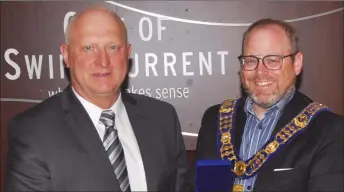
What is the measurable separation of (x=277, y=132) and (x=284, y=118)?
69 mm

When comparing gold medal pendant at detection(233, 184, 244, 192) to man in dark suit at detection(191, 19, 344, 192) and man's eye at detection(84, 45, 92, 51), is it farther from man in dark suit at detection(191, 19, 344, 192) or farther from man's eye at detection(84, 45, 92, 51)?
man's eye at detection(84, 45, 92, 51)

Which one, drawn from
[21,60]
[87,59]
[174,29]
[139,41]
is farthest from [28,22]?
[87,59]

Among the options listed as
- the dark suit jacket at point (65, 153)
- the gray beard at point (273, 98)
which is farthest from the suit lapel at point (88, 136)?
the gray beard at point (273, 98)

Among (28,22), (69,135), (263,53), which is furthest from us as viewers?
(28,22)

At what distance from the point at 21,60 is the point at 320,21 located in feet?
5.36

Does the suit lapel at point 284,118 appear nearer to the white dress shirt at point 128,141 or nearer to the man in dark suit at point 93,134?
the man in dark suit at point 93,134

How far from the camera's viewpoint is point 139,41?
98.7 inches

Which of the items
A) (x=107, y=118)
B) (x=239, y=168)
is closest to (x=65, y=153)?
(x=107, y=118)

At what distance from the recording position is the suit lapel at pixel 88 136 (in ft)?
5.02

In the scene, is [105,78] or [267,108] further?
[267,108]

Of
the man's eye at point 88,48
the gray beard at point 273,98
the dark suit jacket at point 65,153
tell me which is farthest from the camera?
the gray beard at point 273,98

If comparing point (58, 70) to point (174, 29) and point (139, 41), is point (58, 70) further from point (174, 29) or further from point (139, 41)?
point (174, 29)

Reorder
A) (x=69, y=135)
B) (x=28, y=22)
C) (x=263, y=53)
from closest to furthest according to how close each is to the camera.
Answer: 1. (x=69, y=135)
2. (x=263, y=53)
3. (x=28, y=22)

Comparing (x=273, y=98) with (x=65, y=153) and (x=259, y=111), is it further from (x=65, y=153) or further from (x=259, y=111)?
(x=65, y=153)
